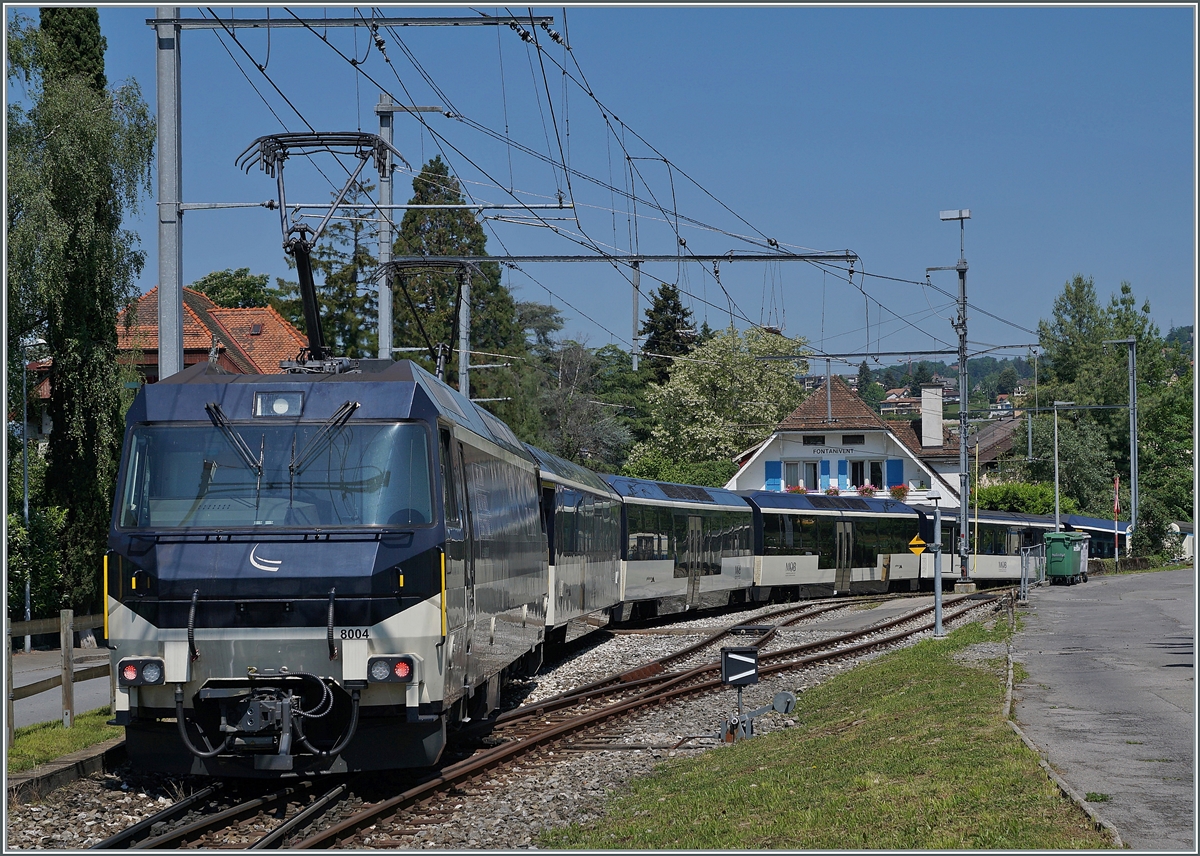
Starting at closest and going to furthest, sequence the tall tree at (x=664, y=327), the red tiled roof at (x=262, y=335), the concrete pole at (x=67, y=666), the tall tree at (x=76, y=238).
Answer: the concrete pole at (x=67, y=666) → the tall tree at (x=76, y=238) → the red tiled roof at (x=262, y=335) → the tall tree at (x=664, y=327)

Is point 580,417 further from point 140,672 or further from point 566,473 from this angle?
point 140,672

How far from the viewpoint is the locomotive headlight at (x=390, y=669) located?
9484mm

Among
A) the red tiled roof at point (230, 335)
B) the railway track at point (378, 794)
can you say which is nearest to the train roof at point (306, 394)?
the railway track at point (378, 794)

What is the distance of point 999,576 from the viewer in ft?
169

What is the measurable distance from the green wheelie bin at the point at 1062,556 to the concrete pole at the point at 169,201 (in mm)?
45146

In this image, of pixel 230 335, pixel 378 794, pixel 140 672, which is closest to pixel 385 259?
pixel 378 794

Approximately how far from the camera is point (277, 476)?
9.95 m

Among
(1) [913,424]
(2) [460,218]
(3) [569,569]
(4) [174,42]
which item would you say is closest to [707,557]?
(3) [569,569]

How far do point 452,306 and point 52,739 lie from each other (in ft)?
175

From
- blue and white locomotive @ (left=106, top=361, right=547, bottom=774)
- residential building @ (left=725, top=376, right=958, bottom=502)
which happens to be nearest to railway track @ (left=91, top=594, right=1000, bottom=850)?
blue and white locomotive @ (left=106, top=361, right=547, bottom=774)

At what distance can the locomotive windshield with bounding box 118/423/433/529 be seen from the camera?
386 inches

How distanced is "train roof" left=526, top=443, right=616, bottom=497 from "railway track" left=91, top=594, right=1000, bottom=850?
3.01 m

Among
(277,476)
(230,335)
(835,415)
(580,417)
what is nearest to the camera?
(277,476)

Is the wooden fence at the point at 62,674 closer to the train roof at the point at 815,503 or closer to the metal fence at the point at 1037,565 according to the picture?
the train roof at the point at 815,503
